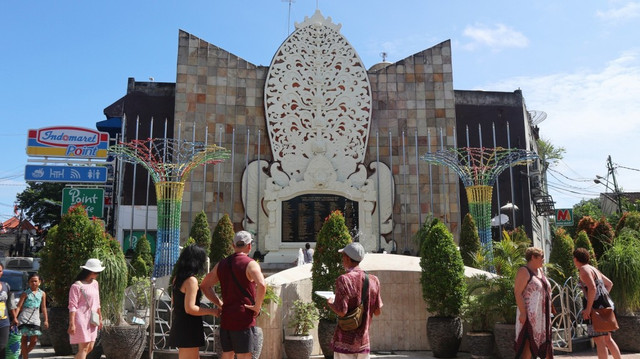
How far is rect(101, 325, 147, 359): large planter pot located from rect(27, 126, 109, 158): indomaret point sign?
13819mm

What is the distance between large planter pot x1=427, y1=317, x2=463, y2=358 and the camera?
8523 millimetres

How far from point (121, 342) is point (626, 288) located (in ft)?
26.7

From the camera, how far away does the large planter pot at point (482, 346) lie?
8289 millimetres

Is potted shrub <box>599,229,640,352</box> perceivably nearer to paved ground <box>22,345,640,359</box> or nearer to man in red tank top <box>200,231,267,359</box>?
paved ground <box>22,345,640,359</box>

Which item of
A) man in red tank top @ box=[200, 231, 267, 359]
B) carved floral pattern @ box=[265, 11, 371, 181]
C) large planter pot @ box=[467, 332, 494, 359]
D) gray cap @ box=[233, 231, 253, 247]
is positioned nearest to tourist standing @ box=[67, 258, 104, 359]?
man in red tank top @ box=[200, 231, 267, 359]

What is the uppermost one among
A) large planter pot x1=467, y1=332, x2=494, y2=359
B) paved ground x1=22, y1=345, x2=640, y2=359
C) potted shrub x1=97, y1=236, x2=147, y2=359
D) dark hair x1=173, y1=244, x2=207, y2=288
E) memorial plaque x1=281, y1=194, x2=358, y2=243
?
memorial plaque x1=281, y1=194, x2=358, y2=243

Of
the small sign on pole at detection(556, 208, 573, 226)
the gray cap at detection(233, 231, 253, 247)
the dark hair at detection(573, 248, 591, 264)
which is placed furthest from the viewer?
the small sign on pole at detection(556, 208, 573, 226)

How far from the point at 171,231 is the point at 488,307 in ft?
29.1

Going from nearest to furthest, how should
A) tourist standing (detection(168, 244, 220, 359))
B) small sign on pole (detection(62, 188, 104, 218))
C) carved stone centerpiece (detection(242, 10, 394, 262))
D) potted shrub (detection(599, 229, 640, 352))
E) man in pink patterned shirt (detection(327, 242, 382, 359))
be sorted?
man in pink patterned shirt (detection(327, 242, 382, 359)) < tourist standing (detection(168, 244, 220, 359)) < potted shrub (detection(599, 229, 640, 352)) < carved stone centerpiece (detection(242, 10, 394, 262)) < small sign on pole (detection(62, 188, 104, 218))

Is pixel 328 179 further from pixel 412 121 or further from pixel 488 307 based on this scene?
pixel 488 307

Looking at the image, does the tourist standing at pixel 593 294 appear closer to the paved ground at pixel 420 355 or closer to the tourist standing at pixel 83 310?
the paved ground at pixel 420 355

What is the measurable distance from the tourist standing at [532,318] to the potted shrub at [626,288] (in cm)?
442

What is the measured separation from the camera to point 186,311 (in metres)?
4.94

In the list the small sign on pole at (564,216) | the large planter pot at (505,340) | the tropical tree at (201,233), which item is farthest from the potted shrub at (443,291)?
the small sign on pole at (564,216)
